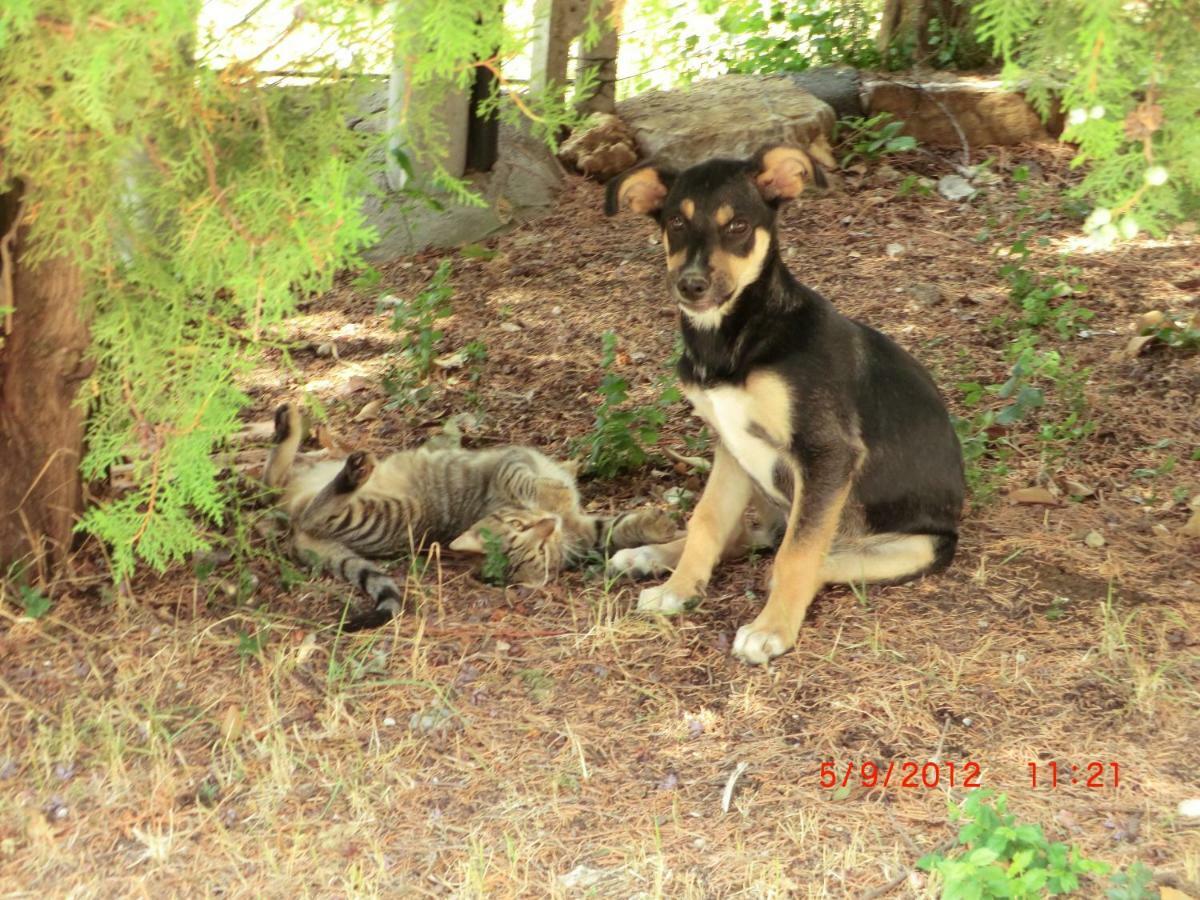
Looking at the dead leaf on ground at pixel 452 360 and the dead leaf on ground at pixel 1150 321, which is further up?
the dead leaf on ground at pixel 1150 321

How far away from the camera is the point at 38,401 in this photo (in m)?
4.85

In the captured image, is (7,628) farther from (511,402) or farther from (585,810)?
(511,402)

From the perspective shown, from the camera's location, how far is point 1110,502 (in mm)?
5855

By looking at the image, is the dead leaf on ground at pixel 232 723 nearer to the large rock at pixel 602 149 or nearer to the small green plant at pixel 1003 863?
the small green plant at pixel 1003 863

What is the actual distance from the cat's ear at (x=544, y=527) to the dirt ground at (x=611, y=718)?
0.73 feet

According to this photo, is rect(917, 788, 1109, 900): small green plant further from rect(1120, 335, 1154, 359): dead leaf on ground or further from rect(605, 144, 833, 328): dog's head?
rect(1120, 335, 1154, 359): dead leaf on ground

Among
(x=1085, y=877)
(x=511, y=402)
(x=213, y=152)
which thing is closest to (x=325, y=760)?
(x=213, y=152)

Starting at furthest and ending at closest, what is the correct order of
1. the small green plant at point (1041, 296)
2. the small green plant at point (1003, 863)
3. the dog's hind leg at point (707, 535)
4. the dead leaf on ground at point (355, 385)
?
the small green plant at point (1041, 296), the dead leaf on ground at point (355, 385), the dog's hind leg at point (707, 535), the small green plant at point (1003, 863)

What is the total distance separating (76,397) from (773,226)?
9.00ft

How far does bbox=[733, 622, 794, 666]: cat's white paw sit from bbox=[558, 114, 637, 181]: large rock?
531 centimetres

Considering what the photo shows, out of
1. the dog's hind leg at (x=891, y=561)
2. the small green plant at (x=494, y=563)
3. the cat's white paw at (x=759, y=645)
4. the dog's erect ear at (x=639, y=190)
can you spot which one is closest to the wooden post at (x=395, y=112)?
the dog's erect ear at (x=639, y=190)

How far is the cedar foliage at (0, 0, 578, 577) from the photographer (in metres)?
3.39

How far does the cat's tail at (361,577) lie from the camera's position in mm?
4910

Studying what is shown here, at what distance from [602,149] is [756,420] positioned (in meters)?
4.94
